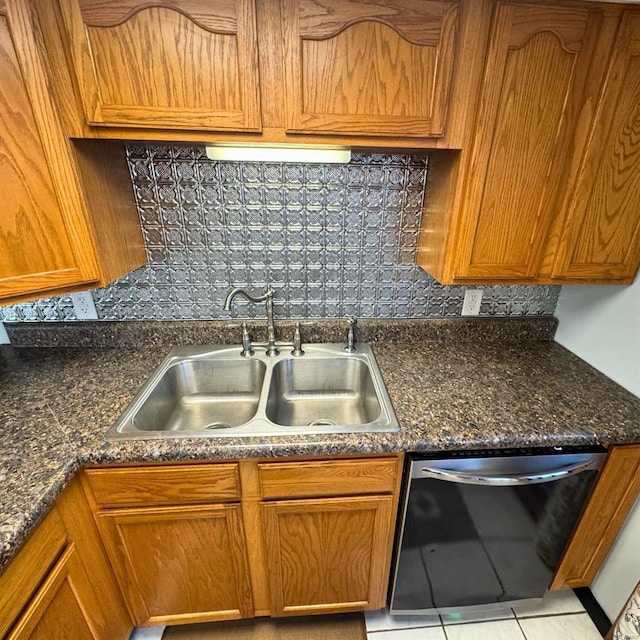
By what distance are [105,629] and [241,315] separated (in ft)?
3.73

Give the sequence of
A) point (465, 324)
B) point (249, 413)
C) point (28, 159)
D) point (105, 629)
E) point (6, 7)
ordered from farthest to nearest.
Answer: point (465, 324)
point (249, 413)
point (105, 629)
point (28, 159)
point (6, 7)

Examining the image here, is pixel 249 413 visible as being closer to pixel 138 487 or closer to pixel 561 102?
pixel 138 487

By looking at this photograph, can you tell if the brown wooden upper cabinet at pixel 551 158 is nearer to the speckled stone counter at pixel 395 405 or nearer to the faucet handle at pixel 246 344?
the speckled stone counter at pixel 395 405

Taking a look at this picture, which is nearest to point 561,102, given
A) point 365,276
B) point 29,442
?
point 365,276

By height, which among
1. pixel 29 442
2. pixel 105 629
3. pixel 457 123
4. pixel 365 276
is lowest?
pixel 105 629

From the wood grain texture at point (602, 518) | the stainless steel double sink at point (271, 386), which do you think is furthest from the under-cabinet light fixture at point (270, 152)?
the wood grain texture at point (602, 518)

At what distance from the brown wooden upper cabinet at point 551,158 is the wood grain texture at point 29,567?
4.42 feet

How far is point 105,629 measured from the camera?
103 cm

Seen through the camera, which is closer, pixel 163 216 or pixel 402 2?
pixel 402 2

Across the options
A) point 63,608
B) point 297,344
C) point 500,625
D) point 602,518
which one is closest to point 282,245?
point 297,344

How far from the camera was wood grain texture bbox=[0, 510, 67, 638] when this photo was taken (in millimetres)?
680

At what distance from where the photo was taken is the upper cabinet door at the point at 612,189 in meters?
0.91

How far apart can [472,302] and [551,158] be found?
2.11ft

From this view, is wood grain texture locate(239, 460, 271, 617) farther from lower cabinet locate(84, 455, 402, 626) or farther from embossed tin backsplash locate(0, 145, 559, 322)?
embossed tin backsplash locate(0, 145, 559, 322)
